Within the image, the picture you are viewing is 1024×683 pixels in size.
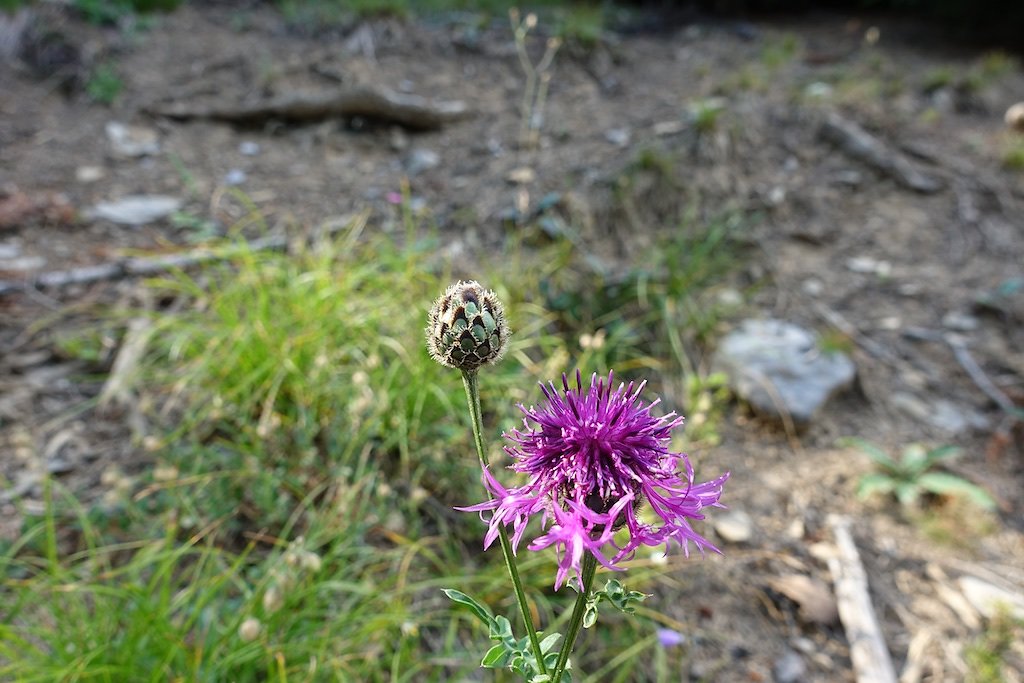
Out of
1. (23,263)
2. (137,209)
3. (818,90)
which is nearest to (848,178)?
(818,90)

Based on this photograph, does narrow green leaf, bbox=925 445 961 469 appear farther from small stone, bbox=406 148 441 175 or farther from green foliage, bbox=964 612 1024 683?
small stone, bbox=406 148 441 175

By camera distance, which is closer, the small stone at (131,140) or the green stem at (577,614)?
the green stem at (577,614)

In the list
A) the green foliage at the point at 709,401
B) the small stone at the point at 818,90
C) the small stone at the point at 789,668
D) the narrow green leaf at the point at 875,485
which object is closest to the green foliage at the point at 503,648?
the small stone at the point at 789,668

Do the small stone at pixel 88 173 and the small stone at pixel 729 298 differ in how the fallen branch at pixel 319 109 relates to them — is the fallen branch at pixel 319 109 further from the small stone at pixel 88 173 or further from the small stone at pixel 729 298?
the small stone at pixel 729 298

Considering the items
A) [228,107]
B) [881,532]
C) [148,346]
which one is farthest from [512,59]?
[881,532]

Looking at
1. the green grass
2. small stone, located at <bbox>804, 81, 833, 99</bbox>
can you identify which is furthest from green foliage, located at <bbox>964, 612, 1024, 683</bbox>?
small stone, located at <bbox>804, 81, 833, 99</bbox>

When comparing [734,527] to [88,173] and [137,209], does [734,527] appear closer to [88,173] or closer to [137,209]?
[137,209]
